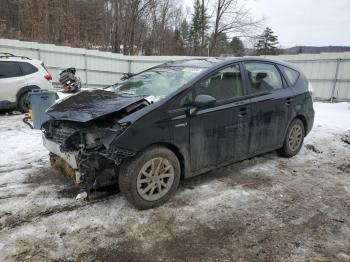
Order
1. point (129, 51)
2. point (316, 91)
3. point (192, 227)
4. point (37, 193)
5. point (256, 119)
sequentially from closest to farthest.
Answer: point (192, 227) → point (37, 193) → point (256, 119) → point (316, 91) → point (129, 51)

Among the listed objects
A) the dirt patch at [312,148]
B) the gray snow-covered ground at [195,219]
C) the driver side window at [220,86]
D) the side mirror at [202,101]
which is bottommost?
the gray snow-covered ground at [195,219]

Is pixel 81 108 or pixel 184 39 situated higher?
pixel 184 39

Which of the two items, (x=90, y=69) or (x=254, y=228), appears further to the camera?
(x=90, y=69)

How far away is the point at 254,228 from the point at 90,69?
15859mm

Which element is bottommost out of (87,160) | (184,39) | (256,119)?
(87,160)

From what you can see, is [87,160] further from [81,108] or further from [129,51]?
[129,51]

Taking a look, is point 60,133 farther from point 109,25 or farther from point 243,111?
point 109,25

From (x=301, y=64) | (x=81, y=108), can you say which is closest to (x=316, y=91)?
(x=301, y=64)

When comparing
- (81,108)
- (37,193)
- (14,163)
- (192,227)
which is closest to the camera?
(192,227)

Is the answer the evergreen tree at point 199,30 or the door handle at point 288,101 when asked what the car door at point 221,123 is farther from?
the evergreen tree at point 199,30

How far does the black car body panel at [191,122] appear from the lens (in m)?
3.40

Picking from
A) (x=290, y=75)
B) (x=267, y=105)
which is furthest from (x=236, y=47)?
(x=267, y=105)

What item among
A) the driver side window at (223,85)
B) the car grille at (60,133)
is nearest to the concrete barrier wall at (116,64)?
the driver side window at (223,85)

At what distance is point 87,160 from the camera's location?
341cm
